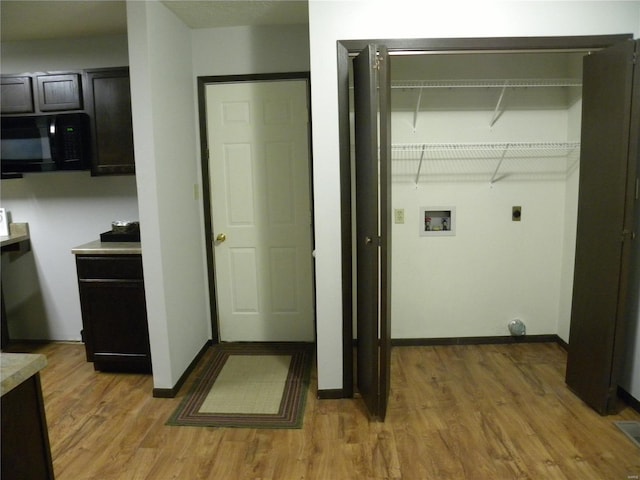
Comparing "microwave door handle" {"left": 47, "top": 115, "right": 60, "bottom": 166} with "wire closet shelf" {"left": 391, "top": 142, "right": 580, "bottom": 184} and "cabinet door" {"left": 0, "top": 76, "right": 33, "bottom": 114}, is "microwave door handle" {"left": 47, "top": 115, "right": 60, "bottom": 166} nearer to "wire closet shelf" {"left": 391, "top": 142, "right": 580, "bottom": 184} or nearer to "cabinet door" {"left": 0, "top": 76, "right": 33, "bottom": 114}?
"cabinet door" {"left": 0, "top": 76, "right": 33, "bottom": 114}

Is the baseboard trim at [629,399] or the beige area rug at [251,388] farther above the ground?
the baseboard trim at [629,399]

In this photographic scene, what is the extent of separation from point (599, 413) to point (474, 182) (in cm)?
164

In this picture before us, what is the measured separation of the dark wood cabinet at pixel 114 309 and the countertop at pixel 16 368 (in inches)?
67.9

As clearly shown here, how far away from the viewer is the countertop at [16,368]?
1.04 m

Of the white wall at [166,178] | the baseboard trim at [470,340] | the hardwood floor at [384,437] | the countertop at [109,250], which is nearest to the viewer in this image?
the hardwood floor at [384,437]

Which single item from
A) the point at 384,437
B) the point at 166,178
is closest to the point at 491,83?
the point at 166,178

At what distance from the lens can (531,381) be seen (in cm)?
283

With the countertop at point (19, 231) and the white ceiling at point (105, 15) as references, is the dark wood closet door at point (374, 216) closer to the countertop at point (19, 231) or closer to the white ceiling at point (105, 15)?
the white ceiling at point (105, 15)

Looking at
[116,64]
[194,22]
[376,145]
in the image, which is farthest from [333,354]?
[116,64]

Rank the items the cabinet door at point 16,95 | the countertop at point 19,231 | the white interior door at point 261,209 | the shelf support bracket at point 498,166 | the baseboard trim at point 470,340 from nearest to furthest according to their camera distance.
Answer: the cabinet door at point 16,95, the shelf support bracket at point 498,166, the white interior door at point 261,209, the baseboard trim at point 470,340, the countertop at point 19,231

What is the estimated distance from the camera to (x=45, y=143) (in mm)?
3016

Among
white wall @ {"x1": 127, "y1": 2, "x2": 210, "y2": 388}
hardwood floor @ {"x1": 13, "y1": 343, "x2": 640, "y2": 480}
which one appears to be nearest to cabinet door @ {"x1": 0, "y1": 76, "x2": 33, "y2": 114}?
white wall @ {"x1": 127, "y1": 2, "x2": 210, "y2": 388}

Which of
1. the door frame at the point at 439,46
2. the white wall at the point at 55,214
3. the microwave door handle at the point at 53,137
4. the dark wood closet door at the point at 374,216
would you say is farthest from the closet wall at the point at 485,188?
the microwave door handle at the point at 53,137

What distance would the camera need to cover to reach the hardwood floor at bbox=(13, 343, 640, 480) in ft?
6.76
